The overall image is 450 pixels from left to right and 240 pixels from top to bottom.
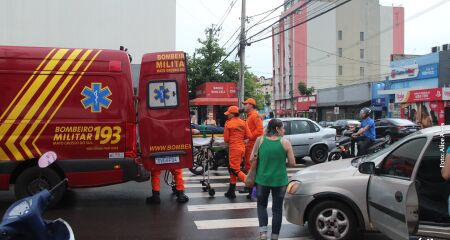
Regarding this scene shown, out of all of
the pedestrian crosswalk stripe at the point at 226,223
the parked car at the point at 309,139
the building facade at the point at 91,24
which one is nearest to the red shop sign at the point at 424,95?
the building facade at the point at 91,24

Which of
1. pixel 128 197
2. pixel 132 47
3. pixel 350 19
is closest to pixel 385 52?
pixel 350 19

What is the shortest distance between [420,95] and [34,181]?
33.3 m

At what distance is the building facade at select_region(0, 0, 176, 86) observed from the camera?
18281 millimetres

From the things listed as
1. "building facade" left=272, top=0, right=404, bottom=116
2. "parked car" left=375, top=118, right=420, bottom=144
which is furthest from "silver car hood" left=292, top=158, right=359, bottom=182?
"building facade" left=272, top=0, right=404, bottom=116

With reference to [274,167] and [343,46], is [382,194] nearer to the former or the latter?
[274,167]

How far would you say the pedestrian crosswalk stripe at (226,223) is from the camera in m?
6.93

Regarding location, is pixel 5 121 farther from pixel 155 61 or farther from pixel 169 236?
pixel 169 236

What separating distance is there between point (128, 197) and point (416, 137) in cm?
585

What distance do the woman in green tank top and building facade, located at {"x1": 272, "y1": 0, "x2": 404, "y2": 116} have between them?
76415 mm

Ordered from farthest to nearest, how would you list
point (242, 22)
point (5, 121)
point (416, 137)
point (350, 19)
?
point (350, 19) < point (242, 22) < point (5, 121) < point (416, 137)

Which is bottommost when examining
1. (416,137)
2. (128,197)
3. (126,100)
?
(128,197)

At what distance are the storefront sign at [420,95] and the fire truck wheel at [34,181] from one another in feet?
102

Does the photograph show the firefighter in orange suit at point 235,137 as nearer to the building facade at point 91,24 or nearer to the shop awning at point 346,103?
the building facade at point 91,24

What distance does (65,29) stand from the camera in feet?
62.8
